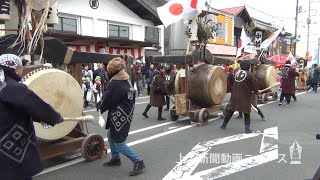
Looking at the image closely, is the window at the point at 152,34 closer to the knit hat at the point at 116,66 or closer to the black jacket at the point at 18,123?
the knit hat at the point at 116,66

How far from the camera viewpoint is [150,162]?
19.2 feet

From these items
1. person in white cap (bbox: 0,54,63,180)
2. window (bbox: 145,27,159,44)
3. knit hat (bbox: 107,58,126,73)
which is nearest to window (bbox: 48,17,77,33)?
window (bbox: 145,27,159,44)

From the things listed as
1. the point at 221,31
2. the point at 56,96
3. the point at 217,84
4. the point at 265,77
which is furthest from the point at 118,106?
the point at 221,31

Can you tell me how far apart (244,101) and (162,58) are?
2332mm

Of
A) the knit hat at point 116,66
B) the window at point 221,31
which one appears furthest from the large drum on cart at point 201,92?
the window at point 221,31

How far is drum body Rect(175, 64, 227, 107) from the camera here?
9273mm

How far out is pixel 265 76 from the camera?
543 inches

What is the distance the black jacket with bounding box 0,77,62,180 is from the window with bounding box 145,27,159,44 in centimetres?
1792

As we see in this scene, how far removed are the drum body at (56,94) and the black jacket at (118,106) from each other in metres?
0.55

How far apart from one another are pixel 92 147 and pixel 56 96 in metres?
1.16

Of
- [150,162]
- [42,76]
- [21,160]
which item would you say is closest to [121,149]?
[150,162]

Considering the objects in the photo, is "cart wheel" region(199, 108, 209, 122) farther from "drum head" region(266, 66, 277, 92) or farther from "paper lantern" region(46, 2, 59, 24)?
"drum head" region(266, 66, 277, 92)

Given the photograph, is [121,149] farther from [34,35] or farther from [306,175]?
[306,175]

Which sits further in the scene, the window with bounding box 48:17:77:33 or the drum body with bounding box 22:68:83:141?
the window with bounding box 48:17:77:33
